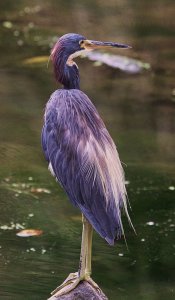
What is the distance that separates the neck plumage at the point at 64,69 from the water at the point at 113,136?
54.1 inches

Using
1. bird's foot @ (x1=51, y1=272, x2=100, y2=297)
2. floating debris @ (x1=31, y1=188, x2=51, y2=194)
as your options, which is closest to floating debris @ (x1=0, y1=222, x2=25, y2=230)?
floating debris @ (x1=31, y1=188, x2=51, y2=194)

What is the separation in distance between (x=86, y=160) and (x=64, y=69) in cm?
43

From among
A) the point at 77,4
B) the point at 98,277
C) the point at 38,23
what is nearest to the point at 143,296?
A: the point at 98,277

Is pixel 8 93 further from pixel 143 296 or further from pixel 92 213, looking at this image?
pixel 92 213

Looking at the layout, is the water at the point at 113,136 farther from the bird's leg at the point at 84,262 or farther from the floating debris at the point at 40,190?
the bird's leg at the point at 84,262

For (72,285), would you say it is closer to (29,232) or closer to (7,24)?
(29,232)

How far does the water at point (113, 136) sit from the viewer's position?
5.05 m

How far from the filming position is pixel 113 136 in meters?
7.47

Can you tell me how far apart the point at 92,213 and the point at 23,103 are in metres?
4.56

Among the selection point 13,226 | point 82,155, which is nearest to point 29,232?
point 13,226

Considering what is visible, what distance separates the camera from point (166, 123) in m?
7.98

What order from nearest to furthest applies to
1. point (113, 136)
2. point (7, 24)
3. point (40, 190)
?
1. point (40, 190)
2. point (113, 136)
3. point (7, 24)

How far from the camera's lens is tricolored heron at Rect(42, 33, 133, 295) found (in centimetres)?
368

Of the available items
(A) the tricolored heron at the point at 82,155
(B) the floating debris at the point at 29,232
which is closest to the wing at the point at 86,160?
(A) the tricolored heron at the point at 82,155
